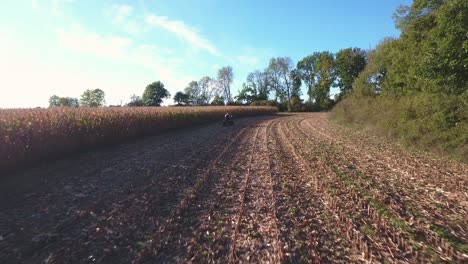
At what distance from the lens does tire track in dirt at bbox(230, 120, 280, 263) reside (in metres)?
4.18

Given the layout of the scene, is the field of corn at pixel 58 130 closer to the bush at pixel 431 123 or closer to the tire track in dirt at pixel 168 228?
the tire track in dirt at pixel 168 228

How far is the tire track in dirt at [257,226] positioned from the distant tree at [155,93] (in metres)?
88.3

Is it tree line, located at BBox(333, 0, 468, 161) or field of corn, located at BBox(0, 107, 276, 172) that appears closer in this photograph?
field of corn, located at BBox(0, 107, 276, 172)

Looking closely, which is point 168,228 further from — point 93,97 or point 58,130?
point 93,97

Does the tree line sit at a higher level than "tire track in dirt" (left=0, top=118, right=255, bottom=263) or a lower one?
higher

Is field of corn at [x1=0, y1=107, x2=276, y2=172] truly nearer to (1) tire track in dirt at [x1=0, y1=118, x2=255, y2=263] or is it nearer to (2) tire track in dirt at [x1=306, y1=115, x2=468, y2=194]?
(1) tire track in dirt at [x1=0, y1=118, x2=255, y2=263]

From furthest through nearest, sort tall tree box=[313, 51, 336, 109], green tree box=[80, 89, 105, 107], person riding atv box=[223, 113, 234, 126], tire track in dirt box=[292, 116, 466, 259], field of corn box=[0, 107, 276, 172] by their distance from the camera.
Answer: green tree box=[80, 89, 105, 107] → tall tree box=[313, 51, 336, 109] → person riding atv box=[223, 113, 234, 126] → field of corn box=[0, 107, 276, 172] → tire track in dirt box=[292, 116, 466, 259]

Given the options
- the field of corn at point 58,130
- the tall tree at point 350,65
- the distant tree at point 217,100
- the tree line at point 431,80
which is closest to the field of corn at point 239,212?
the field of corn at point 58,130

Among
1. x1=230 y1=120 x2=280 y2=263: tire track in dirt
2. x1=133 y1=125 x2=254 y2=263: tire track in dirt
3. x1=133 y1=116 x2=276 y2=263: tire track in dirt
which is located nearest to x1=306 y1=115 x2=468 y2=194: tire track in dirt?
x1=230 y1=120 x2=280 y2=263: tire track in dirt

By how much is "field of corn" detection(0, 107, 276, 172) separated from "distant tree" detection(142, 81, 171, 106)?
76225mm

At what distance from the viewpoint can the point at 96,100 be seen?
85.7m

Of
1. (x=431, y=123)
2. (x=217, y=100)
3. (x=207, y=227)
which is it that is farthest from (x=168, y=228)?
(x=217, y=100)

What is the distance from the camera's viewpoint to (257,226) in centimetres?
513

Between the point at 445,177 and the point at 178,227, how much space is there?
305 inches
